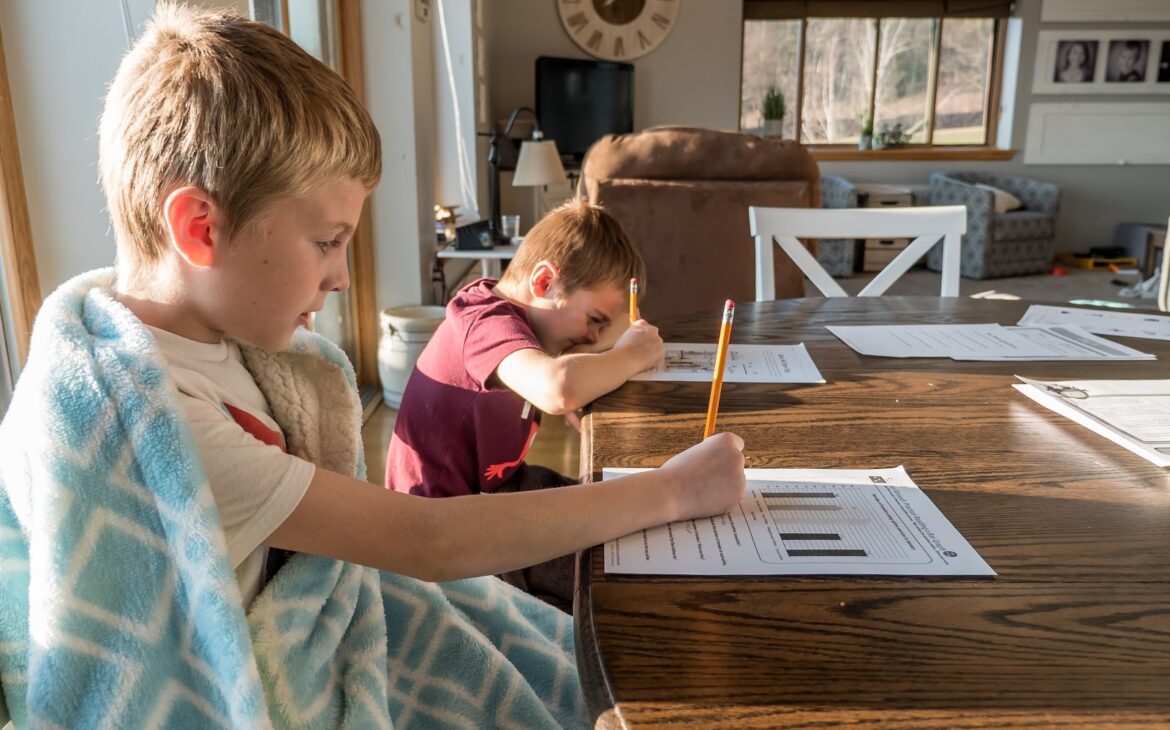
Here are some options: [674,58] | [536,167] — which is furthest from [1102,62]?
[536,167]

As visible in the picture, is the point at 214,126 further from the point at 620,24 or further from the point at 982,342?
the point at 620,24

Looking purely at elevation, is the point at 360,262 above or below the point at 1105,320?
below

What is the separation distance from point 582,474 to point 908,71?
25.0ft

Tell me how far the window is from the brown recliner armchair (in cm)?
476

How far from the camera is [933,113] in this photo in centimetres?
755

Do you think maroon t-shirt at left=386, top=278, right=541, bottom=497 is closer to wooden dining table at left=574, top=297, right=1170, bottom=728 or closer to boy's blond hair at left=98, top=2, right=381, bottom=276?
wooden dining table at left=574, top=297, right=1170, bottom=728

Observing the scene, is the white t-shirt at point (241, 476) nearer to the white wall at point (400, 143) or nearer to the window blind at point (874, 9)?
the white wall at point (400, 143)

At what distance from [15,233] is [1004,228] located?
6567mm

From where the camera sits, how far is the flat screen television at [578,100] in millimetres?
6402

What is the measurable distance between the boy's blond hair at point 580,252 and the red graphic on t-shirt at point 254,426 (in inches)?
25.2

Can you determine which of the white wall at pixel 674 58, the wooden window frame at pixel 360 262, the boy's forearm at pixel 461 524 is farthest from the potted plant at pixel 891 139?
the boy's forearm at pixel 461 524

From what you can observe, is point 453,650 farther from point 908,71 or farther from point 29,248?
point 908,71

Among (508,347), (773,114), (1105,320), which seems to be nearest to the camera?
(508,347)

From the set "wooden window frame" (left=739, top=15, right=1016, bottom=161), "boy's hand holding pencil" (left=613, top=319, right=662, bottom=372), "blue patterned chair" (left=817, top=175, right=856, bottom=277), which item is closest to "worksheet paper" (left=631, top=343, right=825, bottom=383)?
"boy's hand holding pencil" (left=613, top=319, right=662, bottom=372)
